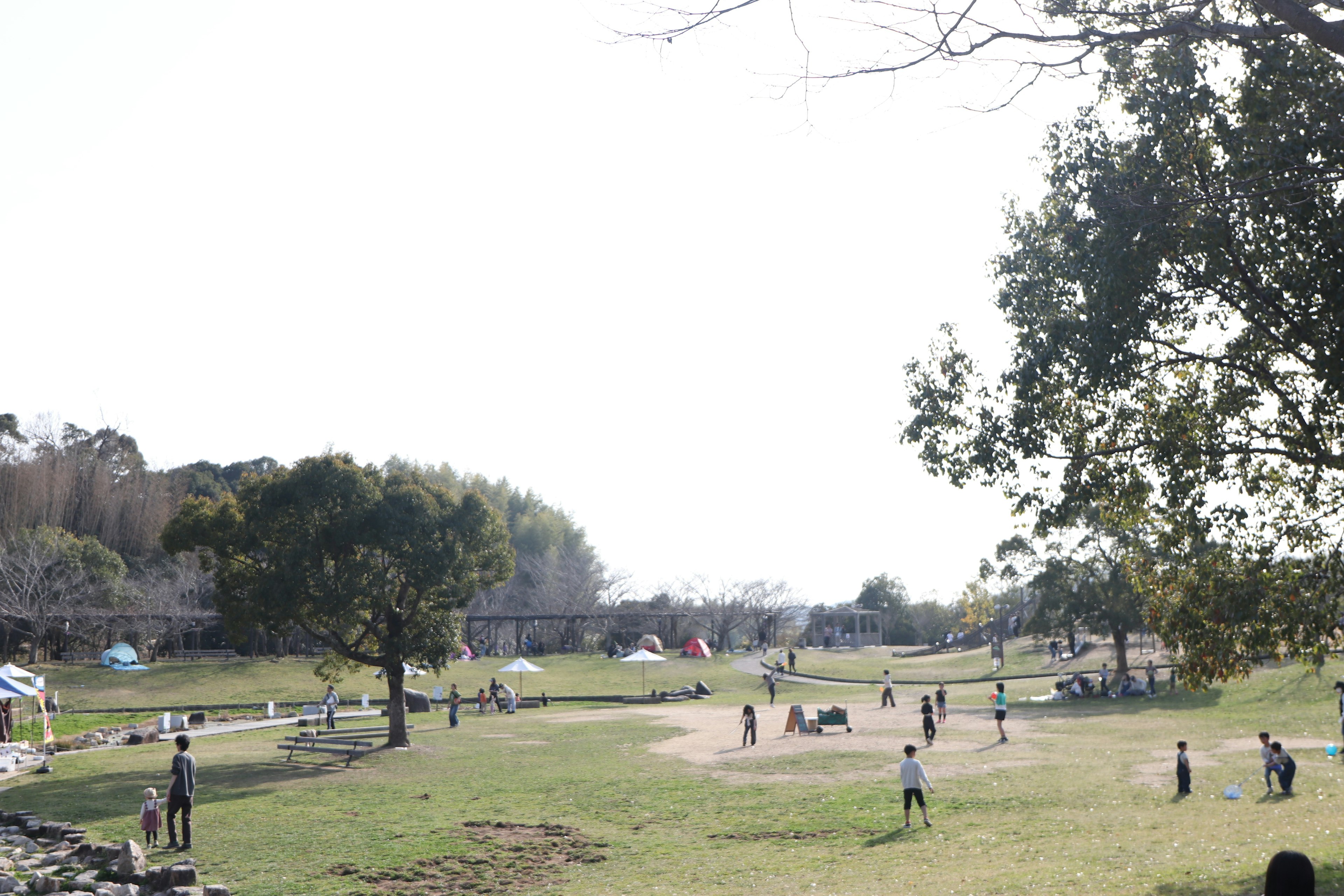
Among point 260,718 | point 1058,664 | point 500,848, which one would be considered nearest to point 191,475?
point 260,718

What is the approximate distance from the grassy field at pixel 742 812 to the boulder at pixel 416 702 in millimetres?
10464

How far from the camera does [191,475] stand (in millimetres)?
74750

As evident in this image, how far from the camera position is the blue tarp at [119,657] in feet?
152

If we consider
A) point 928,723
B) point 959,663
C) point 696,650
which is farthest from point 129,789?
point 959,663

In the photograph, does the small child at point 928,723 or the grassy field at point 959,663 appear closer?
the small child at point 928,723

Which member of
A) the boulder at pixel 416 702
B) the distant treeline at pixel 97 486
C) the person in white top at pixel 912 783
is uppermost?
the distant treeline at pixel 97 486

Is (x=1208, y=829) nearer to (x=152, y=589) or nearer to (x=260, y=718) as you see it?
(x=260, y=718)

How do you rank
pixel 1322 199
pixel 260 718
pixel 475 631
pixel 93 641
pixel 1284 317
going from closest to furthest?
1. pixel 1322 199
2. pixel 1284 317
3. pixel 260 718
4. pixel 93 641
5. pixel 475 631

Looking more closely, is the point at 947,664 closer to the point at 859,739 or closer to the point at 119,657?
the point at 859,739

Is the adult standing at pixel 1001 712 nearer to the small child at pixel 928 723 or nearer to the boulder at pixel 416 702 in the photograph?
the small child at pixel 928 723

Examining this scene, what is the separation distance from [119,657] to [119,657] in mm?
24

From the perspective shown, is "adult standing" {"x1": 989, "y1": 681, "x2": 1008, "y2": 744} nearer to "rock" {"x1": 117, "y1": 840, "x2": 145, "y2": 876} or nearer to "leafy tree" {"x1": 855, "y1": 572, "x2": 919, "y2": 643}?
"rock" {"x1": 117, "y1": 840, "x2": 145, "y2": 876}

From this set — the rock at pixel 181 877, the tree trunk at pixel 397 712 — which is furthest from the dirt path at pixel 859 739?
the rock at pixel 181 877

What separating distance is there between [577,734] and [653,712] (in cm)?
833
